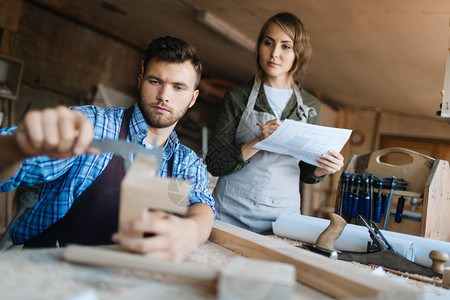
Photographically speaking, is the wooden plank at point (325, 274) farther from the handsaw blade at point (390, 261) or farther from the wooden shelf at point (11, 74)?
the wooden shelf at point (11, 74)

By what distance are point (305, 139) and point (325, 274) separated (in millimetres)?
1001

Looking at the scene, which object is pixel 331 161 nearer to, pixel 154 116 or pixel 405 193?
pixel 405 193

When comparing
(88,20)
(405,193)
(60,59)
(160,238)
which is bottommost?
(160,238)

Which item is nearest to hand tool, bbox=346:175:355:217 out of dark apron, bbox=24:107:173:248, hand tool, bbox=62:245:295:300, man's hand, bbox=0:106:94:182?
dark apron, bbox=24:107:173:248

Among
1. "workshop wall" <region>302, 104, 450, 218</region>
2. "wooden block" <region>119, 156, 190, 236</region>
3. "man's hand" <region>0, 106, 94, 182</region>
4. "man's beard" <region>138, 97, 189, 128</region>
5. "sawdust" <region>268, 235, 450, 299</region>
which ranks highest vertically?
"workshop wall" <region>302, 104, 450, 218</region>

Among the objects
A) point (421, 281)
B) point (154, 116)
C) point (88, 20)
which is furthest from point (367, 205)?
point (88, 20)

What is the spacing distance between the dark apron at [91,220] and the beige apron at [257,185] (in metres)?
0.94

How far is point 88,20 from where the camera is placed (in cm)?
532

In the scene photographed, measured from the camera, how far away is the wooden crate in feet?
6.19

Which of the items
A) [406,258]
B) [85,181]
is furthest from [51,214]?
[406,258]

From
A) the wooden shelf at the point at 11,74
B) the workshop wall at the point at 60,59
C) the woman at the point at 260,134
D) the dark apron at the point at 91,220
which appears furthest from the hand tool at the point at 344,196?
the workshop wall at the point at 60,59

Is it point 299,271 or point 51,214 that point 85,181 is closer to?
point 51,214

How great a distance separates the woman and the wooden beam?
12.5 ft

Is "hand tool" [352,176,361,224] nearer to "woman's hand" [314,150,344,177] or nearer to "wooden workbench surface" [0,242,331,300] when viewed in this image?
"woman's hand" [314,150,344,177]
